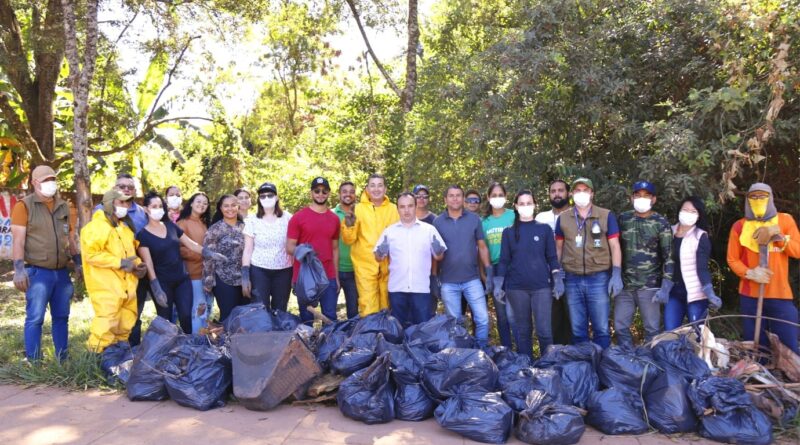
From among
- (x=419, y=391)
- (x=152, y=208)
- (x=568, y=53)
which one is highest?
(x=568, y=53)

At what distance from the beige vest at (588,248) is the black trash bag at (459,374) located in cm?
141

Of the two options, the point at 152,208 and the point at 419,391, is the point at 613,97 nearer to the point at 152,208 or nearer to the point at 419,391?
the point at 419,391

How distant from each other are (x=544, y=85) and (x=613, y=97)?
737 mm

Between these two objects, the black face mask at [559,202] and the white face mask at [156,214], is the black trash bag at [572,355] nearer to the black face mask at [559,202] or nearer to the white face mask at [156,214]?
the black face mask at [559,202]

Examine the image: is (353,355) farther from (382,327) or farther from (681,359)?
(681,359)

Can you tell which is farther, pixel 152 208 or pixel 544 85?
pixel 544 85

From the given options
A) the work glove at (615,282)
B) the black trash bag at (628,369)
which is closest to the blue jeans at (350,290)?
the work glove at (615,282)

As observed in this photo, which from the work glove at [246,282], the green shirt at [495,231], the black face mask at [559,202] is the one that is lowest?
the work glove at [246,282]

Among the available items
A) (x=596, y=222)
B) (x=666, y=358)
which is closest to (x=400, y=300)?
(x=596, y=222)

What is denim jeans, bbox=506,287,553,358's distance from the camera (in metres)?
5.25

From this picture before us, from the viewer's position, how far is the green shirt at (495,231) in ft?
18.7

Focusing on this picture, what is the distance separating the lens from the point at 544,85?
6582mm

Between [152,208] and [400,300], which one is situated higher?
[152,208]

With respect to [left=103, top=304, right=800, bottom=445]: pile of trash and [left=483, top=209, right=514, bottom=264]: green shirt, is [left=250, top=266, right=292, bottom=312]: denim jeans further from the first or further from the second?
[left=483, top=209, right=514, bottom=264]: green shirt
